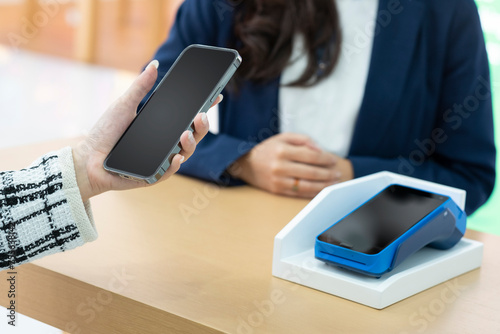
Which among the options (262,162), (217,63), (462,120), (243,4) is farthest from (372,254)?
(243,4)

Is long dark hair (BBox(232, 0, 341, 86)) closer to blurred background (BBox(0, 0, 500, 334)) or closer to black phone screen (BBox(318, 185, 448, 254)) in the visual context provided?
black phone screen (BBox(318, 185, 448, 254))

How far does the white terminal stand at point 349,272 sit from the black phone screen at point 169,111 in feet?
0.54

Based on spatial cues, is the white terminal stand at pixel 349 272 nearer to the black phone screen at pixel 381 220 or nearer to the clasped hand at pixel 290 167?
the black phone screen at pixel 381 220

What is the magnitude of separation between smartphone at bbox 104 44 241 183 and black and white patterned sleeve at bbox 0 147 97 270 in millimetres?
56

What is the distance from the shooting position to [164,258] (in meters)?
0.73

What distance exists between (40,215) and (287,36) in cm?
64

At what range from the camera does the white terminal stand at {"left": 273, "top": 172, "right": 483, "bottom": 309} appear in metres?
0.64

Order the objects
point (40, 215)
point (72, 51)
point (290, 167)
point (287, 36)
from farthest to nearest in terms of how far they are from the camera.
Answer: point (72, 51) < point (287, 36) < point (290, 167) < point (40, 215)

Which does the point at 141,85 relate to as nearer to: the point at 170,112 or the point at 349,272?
the point at 170,112

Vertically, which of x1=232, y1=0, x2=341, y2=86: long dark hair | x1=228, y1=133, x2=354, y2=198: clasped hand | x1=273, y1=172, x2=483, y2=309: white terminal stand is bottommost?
x1=228, y1=133, x2=354, y2=198: clasped hand

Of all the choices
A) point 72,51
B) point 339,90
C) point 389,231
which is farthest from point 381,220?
point 72,51

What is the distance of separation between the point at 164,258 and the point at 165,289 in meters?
0.08

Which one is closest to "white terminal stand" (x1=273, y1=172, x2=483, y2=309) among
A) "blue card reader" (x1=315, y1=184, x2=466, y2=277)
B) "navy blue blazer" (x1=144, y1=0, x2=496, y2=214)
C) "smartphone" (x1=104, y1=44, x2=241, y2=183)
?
"blue card reader" (x1=315, y1=184, x2=466, y2=277)

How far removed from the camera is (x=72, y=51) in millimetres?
5270
